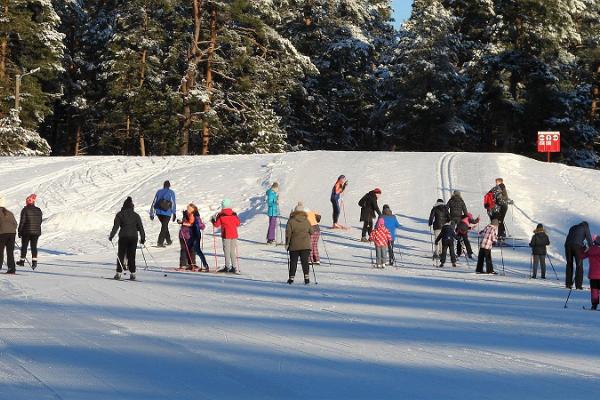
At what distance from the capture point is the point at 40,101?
5016 cm

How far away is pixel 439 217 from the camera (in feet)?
69.7

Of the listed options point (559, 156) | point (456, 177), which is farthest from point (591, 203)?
point (559, 156)

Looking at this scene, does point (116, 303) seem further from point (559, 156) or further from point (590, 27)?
point (590, 27)

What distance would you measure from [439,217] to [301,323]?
399 inches

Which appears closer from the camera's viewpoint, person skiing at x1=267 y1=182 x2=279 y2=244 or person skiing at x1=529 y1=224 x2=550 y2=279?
person skiing at x1=529 y1=224 x2=550 y2=279

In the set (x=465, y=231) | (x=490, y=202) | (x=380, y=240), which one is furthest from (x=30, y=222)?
(x=490, y=202)

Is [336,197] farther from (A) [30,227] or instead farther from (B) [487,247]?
(A) [30,227]

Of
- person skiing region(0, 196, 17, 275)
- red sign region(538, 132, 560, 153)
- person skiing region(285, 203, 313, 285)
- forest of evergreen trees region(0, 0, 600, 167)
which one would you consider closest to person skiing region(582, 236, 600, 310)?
person skiing region(285, 203, 313, 285)

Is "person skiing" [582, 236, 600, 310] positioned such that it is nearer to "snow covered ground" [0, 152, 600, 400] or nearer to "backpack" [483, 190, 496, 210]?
"snow covered ground" [0, 152, 600, 400]

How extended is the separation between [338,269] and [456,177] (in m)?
12.8

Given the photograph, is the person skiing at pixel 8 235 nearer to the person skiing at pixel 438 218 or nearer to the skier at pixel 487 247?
the person skiing at pixel 438 218

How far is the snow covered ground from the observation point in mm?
8164

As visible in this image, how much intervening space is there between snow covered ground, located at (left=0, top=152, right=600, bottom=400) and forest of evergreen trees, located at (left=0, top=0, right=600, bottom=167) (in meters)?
21.1

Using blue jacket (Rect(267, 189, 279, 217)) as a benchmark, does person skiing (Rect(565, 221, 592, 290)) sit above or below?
below
